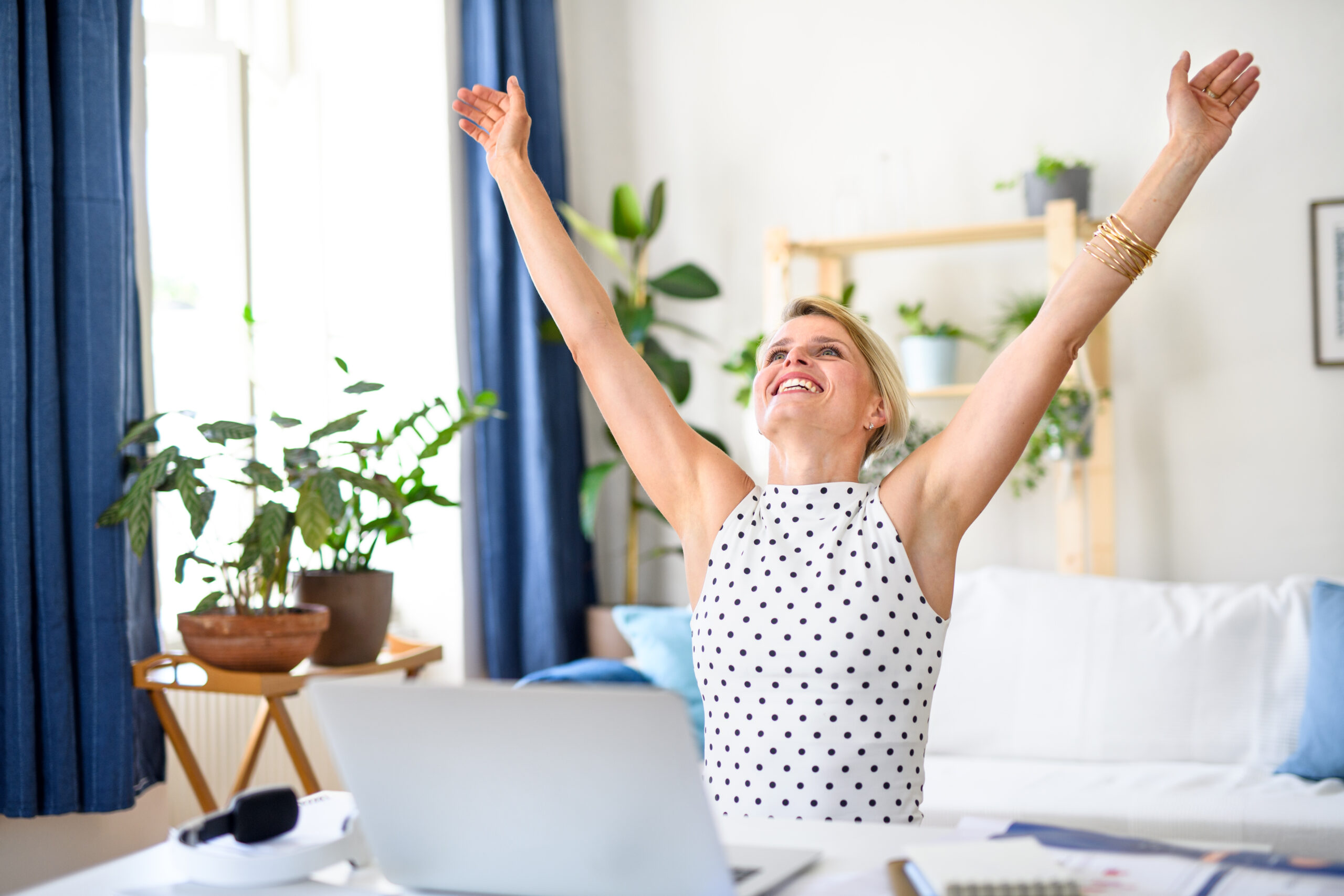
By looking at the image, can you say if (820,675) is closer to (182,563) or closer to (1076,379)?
(182,563)

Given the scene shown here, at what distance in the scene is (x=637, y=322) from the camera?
326cm

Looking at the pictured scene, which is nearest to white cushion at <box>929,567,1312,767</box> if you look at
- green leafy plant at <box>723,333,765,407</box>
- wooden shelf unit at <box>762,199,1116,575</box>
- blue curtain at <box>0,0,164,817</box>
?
wooden shelf unit at <box>762,199,1116,575</box>

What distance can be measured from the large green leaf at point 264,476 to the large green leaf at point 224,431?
0.19 ft

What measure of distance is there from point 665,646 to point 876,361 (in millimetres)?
1466

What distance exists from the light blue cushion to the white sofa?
22.7 inches

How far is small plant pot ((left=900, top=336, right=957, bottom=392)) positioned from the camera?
3074mm

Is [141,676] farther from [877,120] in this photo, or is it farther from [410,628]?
[877,120]

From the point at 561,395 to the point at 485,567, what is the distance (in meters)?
0.60

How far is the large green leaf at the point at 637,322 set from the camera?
3.25 m

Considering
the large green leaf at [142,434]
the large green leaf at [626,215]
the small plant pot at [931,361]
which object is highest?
the large green leaf at [626,215]

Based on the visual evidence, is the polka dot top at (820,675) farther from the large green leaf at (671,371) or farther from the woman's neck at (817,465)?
the large green leaf at (671,371)

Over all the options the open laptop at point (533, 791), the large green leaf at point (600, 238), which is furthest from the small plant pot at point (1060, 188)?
the open laptop at point (533, 791)

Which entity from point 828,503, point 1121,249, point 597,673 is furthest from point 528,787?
point 597,673

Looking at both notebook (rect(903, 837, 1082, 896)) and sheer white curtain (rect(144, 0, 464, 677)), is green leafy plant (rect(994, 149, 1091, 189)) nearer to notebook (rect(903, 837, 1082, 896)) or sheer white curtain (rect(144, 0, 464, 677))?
sheer white curtain (rect(144, 0, 464, 677))
